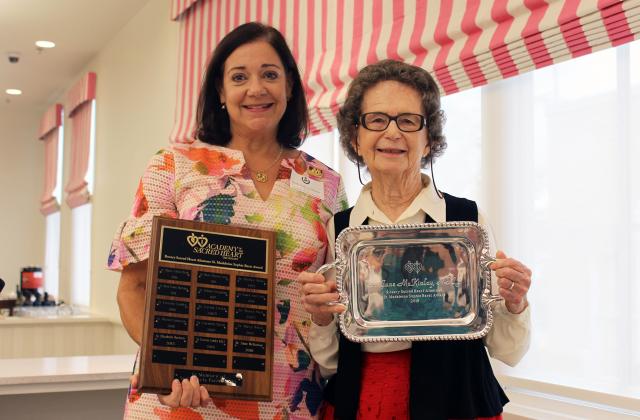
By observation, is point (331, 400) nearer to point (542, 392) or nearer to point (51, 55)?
point (542, 392)

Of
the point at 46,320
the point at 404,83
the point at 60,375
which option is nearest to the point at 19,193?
the point at 46,320

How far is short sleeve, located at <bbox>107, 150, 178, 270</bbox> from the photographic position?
179 centimetres

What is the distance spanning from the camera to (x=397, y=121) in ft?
5.40

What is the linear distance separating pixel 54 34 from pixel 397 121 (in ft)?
21.6

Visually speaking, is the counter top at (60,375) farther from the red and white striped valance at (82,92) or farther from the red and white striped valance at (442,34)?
the red and white striped valance at (82,92)

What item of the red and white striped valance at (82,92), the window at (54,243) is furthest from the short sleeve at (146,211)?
the window at (54,243)

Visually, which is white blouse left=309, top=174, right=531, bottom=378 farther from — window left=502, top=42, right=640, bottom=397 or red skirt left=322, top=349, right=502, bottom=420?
window left=502, top=42, right=640, bottom=397

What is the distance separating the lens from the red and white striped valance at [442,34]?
2.36m

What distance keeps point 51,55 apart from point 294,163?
7.03 m

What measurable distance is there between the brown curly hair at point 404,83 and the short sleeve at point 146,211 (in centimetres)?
42

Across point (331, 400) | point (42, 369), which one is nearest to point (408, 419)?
point (331, 400)

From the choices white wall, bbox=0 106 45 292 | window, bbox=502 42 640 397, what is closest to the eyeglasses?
window, bbox=502 42 640 397

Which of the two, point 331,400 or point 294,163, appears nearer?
point 331,400

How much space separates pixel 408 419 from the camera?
A: 1575 millimetres
